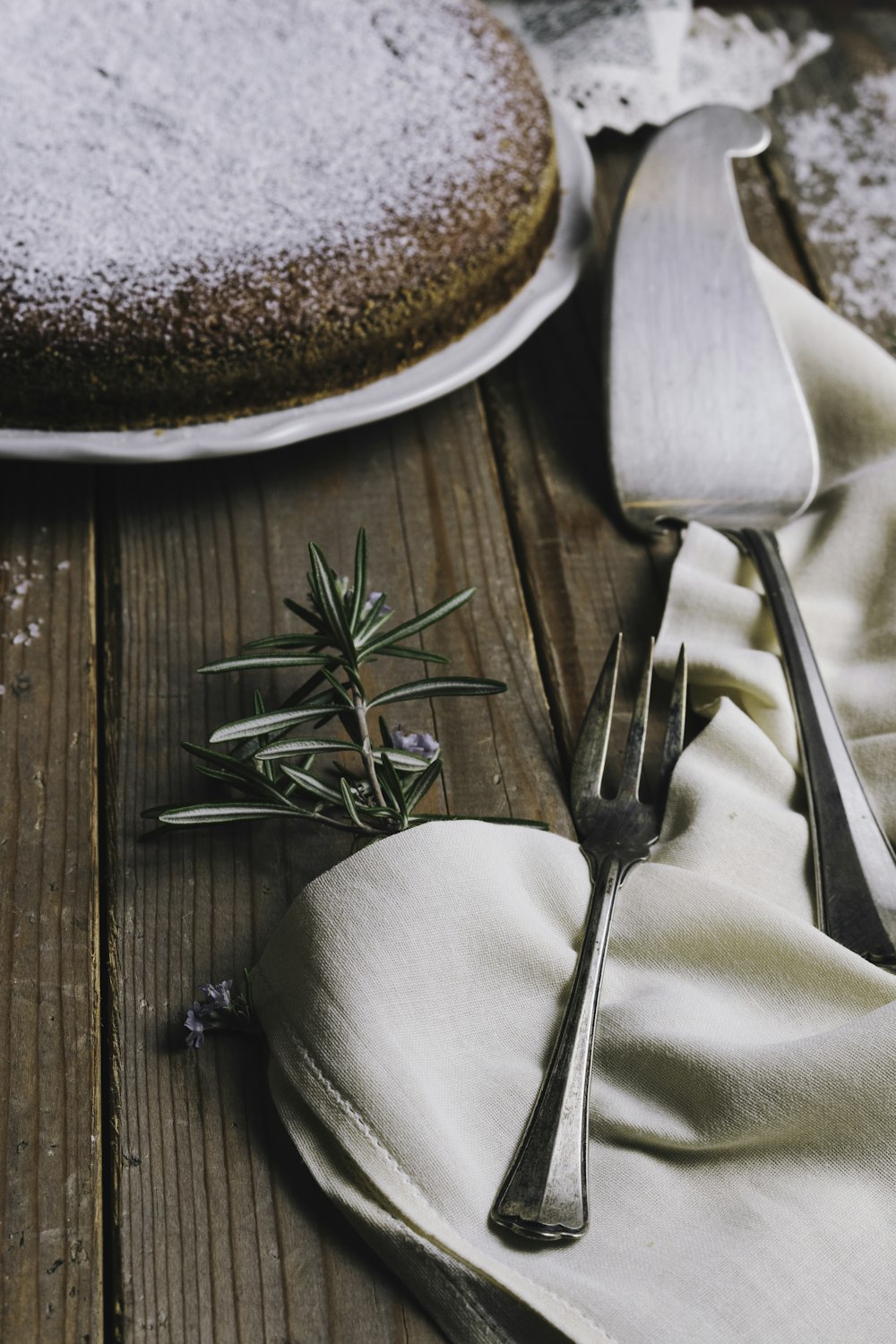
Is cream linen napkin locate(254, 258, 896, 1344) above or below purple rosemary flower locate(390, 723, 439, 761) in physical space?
below

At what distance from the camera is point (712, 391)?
3.12 ft

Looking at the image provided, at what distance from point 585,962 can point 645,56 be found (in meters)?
1.06

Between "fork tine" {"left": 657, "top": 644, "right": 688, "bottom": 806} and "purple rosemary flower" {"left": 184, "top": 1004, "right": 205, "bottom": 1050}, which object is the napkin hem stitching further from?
"fork tine" {"left": 657, "top": 644, "right": 688, "bottom": 806}

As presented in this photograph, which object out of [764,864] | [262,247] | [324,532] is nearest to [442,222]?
[262,247]

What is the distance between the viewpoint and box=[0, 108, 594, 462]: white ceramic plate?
2.78 ft

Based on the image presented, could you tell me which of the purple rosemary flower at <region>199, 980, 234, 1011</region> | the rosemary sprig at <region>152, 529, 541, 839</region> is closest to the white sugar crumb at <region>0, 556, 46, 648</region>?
the rosemary sprig at <region>152, 529, 541, 839</region>

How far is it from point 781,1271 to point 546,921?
0.20 meters

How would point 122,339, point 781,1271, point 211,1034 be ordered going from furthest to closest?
1. point 122,339
2. point 211,1034
3. point 781,1271

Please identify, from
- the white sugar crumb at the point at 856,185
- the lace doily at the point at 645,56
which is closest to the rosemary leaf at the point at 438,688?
the white sugar crumb at the point at 856,185

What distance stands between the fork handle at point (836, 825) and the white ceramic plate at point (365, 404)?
301mm

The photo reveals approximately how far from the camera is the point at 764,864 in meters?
0.71

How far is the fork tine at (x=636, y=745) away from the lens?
0.74 metres

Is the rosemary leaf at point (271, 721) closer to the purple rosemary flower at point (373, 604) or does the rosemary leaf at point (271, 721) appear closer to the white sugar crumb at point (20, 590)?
the purple rosemary flower at point (373, 604)

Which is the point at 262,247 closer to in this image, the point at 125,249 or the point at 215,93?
the point at 125,249
